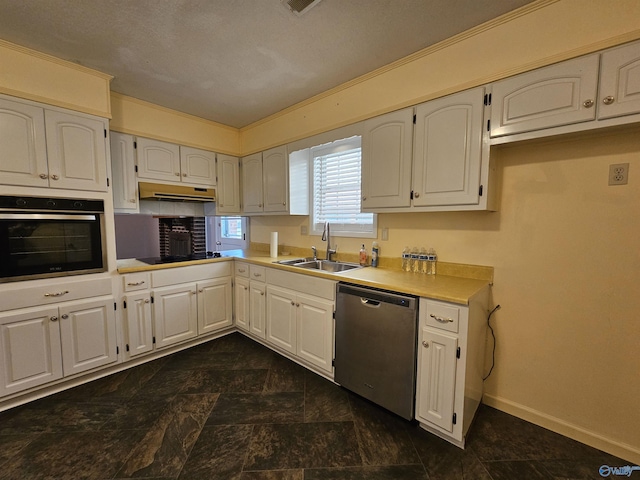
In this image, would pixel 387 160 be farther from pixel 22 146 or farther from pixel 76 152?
pixel 22 146

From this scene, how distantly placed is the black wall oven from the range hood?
550mm

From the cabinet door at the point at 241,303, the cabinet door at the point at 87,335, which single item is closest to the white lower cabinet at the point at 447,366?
the cabinet door at the point at 241,303

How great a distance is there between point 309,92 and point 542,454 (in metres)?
3.28

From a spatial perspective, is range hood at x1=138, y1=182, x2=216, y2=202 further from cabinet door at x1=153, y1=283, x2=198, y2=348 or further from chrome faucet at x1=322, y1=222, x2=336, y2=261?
chrome faucet at x1=322, y1=222, x2=336, y2=261

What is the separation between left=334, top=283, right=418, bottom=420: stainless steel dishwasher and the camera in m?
1.74

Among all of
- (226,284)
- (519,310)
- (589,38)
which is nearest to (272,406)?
(226,284)

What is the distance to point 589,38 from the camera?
1.45 meters

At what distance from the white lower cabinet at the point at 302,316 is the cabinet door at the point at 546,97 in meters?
1.59

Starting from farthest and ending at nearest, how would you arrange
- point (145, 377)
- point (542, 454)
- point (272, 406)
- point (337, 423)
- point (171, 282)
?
1. point (171, 282)
2. point (145, 377)
3. point (272, 406)
4. point (337, 423)
5. point (542, 454)

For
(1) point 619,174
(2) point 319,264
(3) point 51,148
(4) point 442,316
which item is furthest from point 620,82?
(3) point 51,148

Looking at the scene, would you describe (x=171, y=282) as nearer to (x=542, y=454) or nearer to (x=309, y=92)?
(x=309, y=92)

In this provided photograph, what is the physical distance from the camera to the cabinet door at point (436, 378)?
1.59 meters

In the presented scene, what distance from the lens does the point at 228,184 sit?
3.55 m

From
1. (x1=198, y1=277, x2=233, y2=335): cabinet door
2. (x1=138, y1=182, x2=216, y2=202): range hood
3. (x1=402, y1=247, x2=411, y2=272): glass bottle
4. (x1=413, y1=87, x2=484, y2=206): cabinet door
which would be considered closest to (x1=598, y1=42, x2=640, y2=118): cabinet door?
(x1=413, y1=87, x2=484, y2=206): cabinet door
